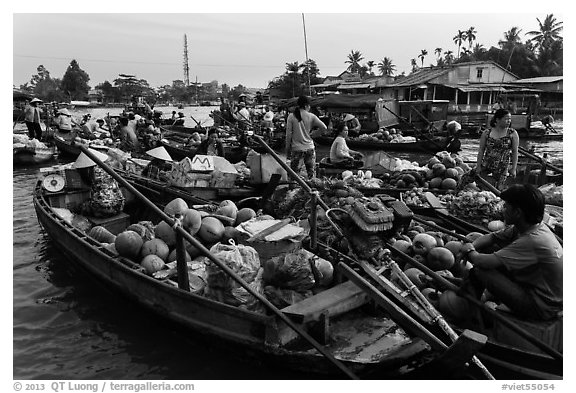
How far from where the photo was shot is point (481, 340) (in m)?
3.18

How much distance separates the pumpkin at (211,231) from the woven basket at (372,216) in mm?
1924

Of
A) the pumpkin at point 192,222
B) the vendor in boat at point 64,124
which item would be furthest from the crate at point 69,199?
the vendor in boat at point 64,124

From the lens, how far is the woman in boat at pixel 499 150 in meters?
7.03

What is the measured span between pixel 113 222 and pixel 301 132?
140 inches

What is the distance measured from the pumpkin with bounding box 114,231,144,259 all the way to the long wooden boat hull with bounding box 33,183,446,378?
10 centimetres

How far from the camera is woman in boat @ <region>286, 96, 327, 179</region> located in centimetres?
795

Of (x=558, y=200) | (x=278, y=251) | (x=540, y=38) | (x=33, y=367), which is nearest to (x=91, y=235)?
(x=33, y=367)

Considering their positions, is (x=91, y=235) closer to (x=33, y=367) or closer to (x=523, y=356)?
(x=33, y=367)

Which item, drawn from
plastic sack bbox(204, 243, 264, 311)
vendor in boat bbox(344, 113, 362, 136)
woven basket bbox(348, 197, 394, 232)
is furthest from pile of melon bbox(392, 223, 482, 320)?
vendor in boat bbox(344, 113, 362, 136)

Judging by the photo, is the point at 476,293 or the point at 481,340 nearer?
the point at 481,340

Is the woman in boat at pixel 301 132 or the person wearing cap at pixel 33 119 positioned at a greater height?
the person wearing cap at pixel 33 119

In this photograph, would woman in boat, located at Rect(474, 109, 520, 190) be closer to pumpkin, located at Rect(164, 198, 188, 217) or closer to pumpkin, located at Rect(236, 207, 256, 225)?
pumpkin, located at Rect(236, 207, 256, 225)

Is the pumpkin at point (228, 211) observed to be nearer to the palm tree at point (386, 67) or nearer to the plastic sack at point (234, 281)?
the plastic sack at point (234, 281)
